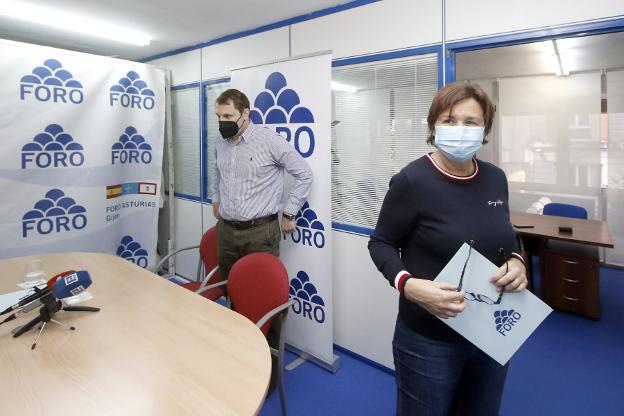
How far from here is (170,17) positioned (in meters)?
3.08

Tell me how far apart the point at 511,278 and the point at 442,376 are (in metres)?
0.38

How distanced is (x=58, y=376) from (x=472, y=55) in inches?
196

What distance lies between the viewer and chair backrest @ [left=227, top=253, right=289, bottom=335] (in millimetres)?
1947

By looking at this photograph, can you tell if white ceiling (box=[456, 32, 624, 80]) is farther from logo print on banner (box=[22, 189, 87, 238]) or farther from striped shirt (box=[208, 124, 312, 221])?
logo print on banner (box=[22, 189, 87, 238])

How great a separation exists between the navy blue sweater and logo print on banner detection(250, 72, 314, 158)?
147 centimetres

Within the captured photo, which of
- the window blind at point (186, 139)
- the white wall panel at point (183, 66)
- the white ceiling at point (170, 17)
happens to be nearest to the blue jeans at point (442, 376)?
the white ceiling at point (170, 17)

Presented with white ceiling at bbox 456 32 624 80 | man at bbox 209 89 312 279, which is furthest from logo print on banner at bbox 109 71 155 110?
white ceiling at bbox 456 32 624 80

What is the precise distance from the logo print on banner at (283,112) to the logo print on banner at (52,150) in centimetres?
185

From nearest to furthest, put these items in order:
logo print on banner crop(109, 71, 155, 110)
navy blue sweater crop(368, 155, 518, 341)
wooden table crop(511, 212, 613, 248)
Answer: navy blue sweater crop(368, 155, 518, 341) → wooden table crop(511, 212, 613, 248) → logo print on banner crop(109, 71, 155, 110)

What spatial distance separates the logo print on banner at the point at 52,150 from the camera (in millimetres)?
3244

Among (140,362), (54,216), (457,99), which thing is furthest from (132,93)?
(457,99)

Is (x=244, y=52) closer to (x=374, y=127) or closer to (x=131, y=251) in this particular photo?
(x=374, y=127)

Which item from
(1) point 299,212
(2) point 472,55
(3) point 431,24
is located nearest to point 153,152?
(1) point 299,212

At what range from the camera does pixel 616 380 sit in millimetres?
2545
